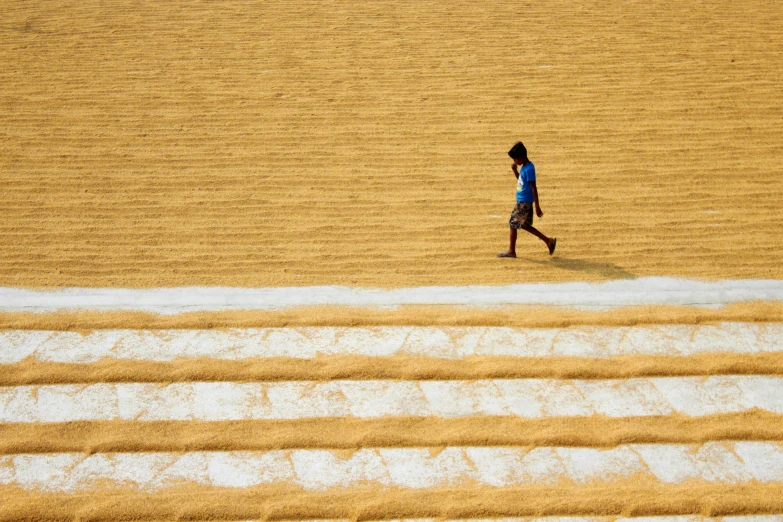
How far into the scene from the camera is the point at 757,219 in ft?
21.9

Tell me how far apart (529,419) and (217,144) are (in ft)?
18.0

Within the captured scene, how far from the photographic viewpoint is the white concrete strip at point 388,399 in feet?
13.5

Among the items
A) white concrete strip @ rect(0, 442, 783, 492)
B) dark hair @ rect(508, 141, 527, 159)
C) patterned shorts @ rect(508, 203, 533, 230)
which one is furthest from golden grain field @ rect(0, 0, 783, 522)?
dark hair @ rect(508, 141, 527, 159)

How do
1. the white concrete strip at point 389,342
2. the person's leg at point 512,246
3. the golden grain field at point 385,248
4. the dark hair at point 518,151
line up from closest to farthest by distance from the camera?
the golden grain field at point 385,248
the white concrete strip at point 389,342
the dark hair at point 518,151
the person's leg at point 512,246

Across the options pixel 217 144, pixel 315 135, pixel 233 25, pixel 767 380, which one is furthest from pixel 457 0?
pixel 767 380

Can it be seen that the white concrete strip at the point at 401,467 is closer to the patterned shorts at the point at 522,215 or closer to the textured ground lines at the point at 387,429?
the textured ground lines at the point at 387,429

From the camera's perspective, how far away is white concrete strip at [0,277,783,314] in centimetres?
528

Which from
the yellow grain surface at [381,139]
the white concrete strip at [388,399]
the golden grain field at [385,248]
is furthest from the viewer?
the yellow grain surface at [381,139]

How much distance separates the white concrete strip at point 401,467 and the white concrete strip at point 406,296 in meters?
1.59

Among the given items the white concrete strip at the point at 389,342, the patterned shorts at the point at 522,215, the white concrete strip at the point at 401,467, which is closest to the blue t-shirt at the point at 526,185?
the patterned shorts at the point at 522,215

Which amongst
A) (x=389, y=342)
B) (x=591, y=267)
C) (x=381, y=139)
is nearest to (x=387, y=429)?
(x=389, y=342)

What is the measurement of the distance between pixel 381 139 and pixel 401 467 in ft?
17.3

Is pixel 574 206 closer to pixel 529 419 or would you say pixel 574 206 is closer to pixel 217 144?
pixel 529 419

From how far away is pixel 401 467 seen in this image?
12.1 feet
